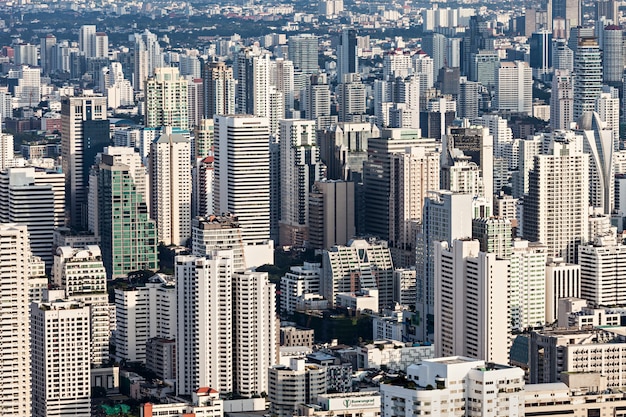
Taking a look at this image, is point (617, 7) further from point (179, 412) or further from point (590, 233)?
point (179, 412)

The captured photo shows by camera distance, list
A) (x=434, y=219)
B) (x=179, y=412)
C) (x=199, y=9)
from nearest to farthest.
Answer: (x=179, y=412)
(x=434, y=219)
(x=199, y=9)

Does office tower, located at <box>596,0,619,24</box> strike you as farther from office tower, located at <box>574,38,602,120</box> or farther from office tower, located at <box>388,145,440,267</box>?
office tower, located at <box>388,145,440,267</box>

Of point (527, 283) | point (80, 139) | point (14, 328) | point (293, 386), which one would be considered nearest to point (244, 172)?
point (80, 139)

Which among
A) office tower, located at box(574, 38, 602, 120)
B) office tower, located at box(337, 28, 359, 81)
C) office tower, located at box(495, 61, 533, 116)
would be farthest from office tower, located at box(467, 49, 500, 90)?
office tower, located at box(574, 38, 602, 120)

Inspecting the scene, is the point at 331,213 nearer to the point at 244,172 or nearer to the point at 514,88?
the point at 244,172

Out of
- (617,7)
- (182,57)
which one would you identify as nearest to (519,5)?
(617,7)

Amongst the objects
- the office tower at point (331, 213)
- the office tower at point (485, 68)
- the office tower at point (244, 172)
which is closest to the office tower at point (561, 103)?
the office tower at point (485, 68)

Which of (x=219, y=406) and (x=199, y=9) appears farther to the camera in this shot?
(x=199, y=9)

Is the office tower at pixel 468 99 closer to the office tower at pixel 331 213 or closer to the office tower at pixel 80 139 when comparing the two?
the office tower at pixel 80 139
